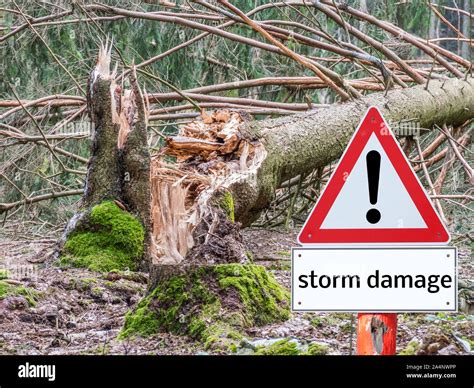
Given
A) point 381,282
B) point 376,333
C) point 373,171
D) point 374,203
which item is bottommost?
point 376,333

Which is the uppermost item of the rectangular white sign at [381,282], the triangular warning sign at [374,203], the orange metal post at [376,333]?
the triangular warning sign at [374,203]

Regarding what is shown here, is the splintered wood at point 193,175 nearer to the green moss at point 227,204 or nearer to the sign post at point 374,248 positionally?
the green moss at point 227,204

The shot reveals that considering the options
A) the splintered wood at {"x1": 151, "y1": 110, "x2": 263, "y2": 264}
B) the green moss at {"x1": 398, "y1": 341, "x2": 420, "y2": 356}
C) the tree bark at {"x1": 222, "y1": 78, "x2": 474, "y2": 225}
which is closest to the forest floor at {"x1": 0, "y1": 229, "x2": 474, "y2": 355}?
the green moss at {"x1": 398, "y1": 341, "x2": 420, "y2": 356}

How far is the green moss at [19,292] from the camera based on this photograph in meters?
4.78

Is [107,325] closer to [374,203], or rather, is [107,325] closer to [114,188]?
[114,188]

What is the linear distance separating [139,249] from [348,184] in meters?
2.79

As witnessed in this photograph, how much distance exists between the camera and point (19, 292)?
4809 mm

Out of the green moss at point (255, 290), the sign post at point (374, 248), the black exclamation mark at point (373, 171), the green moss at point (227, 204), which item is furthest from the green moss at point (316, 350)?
the green moss at point (227, 204)

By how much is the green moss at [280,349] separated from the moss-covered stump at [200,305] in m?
0.28

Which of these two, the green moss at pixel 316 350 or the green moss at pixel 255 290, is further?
the green moss at pixel 255 290

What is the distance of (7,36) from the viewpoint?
8805 millimetres

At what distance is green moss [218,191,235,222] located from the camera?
5.57 metres

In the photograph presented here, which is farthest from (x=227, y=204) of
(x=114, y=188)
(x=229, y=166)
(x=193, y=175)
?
(x=114, y=188)

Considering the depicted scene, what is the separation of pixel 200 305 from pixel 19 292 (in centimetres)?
113
